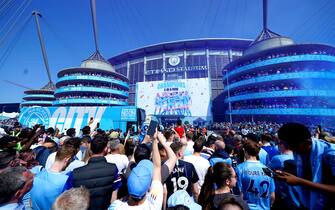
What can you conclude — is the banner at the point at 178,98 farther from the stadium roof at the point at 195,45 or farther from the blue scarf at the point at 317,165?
the blue scarf at the point at 317,165

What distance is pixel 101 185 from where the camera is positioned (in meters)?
2.44

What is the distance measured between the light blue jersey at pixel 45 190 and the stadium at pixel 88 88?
4648cm

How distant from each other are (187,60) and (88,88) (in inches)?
1386

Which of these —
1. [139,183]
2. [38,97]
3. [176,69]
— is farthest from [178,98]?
[38,97]

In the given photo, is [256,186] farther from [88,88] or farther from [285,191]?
[88,88]

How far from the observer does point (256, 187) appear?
2.69m

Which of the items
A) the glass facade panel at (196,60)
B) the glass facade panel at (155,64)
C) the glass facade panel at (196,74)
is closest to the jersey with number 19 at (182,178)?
the glass facade panel at (196,74)

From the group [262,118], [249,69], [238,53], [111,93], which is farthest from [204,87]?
[111,93]

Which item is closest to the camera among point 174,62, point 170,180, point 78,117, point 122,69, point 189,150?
point 170,180

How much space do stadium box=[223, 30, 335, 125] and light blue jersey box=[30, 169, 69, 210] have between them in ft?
119

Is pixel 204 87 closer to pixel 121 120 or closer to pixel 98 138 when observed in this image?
pixel 121 120

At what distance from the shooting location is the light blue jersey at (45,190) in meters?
2.24

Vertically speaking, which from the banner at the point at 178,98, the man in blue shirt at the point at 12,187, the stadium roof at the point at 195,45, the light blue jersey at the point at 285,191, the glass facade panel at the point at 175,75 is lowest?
the light blue jersey at the point at 285,191

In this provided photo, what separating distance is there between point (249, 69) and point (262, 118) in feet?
41.0
